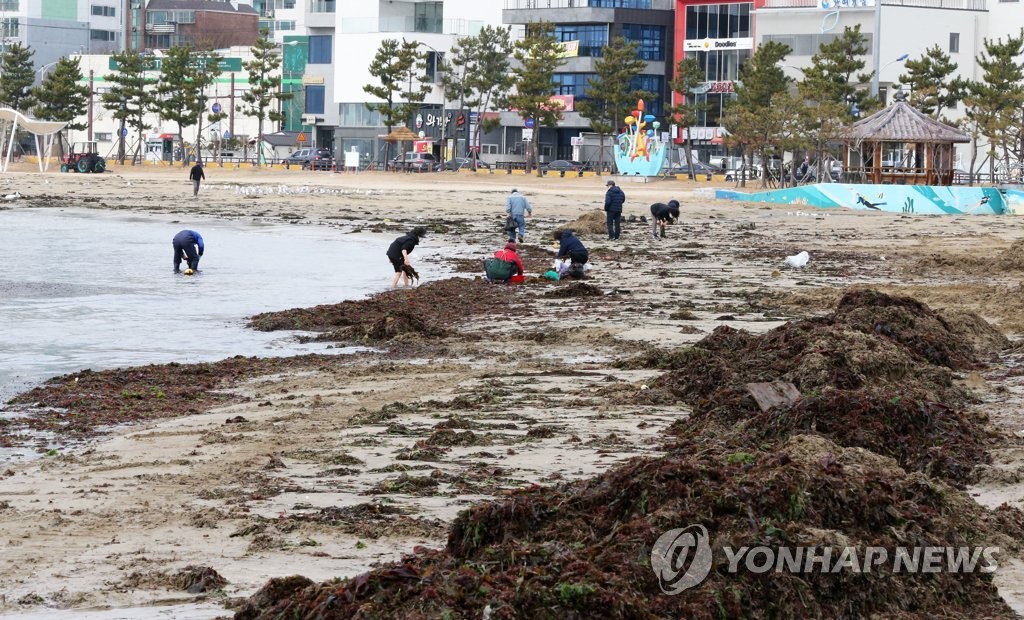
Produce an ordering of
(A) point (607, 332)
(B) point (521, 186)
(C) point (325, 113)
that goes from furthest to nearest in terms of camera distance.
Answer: (C) point (325, 113) < (B) point (521, 186) < (A) point (607, 332)

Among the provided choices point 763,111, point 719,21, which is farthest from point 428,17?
point 763,111

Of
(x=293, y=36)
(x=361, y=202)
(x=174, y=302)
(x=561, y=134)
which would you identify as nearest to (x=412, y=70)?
(x=561, y=134)

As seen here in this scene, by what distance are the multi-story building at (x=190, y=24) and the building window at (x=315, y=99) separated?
104 feet

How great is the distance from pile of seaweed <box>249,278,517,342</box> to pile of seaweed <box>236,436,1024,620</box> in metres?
9.12

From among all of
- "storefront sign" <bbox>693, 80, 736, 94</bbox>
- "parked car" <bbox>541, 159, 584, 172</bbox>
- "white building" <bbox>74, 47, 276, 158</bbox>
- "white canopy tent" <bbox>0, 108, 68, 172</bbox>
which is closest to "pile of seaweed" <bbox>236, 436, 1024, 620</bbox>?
"parked car" <bbox>541, 159, 584, 172</bbox>

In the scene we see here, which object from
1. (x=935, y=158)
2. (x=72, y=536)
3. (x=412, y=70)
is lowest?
(x=72, y=536)

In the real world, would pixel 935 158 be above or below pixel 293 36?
below

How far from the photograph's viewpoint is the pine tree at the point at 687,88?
83.4m

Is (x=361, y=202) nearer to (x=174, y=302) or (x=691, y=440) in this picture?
(x=174, y=302)

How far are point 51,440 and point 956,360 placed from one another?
782cm

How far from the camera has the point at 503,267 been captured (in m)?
21.8

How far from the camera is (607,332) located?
15469 millimetres

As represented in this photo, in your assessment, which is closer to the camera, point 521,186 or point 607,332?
point 607,332

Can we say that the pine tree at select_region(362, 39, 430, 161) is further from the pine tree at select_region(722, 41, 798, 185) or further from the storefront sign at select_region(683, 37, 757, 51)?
the pine tree at select_region(722, 41, 798, 185)
